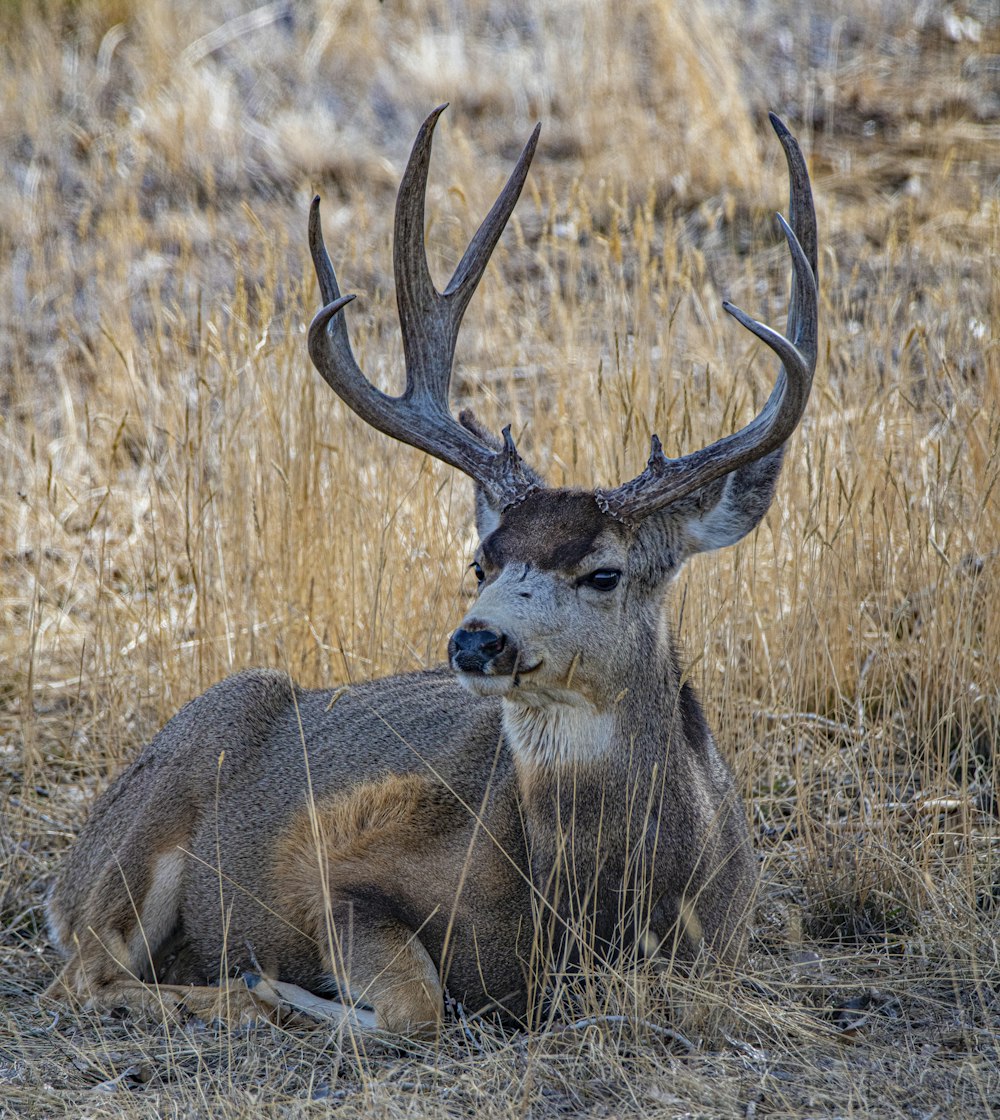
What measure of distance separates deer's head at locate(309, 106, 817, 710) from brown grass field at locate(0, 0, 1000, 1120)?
0.65 m

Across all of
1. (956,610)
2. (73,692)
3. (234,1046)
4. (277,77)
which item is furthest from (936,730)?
(277,77)

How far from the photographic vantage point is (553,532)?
4.05 metres

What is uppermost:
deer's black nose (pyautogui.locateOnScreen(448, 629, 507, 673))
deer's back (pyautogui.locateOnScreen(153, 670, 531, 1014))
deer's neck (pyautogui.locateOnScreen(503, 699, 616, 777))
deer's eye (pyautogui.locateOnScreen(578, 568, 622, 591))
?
deer's eye (pyautogui.locateOnScreen(578, 568, 622, 591))

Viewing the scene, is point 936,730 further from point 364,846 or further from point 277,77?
point 277,77

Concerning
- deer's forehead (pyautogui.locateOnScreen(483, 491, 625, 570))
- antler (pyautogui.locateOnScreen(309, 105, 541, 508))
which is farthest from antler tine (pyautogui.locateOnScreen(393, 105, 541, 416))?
deer's forehead (pyautogui.locateOnScreen(483, 491, 625, 570))

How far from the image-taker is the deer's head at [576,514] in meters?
3.82

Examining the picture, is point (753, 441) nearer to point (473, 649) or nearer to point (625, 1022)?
point (473, 649)

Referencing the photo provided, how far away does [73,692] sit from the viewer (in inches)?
256

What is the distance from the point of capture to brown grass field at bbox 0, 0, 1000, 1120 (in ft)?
12.9

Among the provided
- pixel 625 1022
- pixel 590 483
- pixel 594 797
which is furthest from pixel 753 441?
pixel 590 483

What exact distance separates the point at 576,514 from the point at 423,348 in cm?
91

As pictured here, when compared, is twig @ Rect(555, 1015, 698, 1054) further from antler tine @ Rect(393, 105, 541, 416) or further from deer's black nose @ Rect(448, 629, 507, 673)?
antler tine @ Rect(393, 105, 541, 416)

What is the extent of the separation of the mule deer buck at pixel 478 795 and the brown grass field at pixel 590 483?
8.7 inches

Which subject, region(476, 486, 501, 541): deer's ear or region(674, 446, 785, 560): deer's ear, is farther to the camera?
region(476, 486, 501, 541): deer's ear
